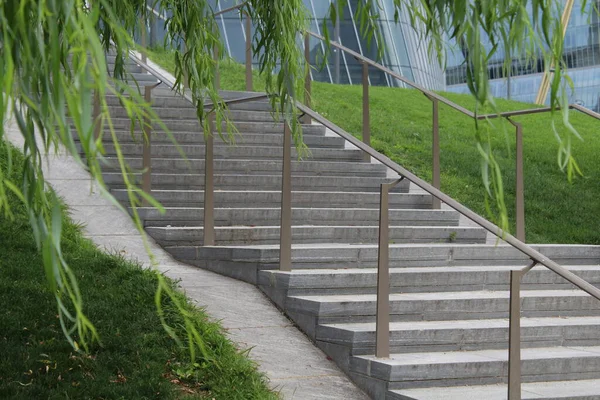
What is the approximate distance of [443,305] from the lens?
22.4 ft

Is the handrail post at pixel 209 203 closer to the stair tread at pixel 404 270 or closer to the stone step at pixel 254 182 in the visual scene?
the stair tread at pixel 404 270

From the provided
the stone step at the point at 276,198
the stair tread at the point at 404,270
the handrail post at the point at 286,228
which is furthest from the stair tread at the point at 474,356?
the stone step at the point at 276,198

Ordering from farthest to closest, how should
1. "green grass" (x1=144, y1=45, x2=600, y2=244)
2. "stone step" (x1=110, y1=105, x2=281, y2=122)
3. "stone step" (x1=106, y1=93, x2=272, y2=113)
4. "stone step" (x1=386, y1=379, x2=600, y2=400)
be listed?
"stone step" (x1=106, y1=93, x2=272, y2=113)
"stone step" (x1=110, y1=105, x2=281, y2=122)
"green grass" (x1=144, y1=45, x2=600, y2=244)
"stone step" (x1=386, y1=379, x2=600, y2=400)

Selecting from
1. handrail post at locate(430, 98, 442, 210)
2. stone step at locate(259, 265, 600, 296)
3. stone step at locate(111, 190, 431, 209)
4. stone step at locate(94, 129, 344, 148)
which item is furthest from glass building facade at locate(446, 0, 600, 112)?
stone step at locate(259, 265, 600, 296)

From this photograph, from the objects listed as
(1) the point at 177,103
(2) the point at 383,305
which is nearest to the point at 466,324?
(2) the point at 383,305

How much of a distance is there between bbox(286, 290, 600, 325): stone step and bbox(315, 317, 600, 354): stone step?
0.08 metres

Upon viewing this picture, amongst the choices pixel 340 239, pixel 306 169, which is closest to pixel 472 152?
pixel 306 169

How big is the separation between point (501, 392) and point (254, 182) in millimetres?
4117

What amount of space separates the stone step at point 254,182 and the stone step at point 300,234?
0.87 meters

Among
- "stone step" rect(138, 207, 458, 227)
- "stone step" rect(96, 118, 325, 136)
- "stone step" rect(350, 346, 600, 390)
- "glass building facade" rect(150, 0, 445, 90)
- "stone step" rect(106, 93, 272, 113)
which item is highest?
"glass building facade" rect(150, 0, 445, 90)

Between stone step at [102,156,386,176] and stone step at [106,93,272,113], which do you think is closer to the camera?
stone step at [102,156,386,176]

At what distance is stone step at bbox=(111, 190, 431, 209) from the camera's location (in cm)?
880

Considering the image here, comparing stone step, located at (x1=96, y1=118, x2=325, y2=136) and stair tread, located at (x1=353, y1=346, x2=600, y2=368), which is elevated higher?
stone step, located at (x1=96, y1=118, x2=325, y2=136)

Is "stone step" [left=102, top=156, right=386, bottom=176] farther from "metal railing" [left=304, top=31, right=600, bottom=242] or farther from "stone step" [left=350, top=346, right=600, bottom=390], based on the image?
"stone step" [left=350, top=346, right=600, bottom=390]
